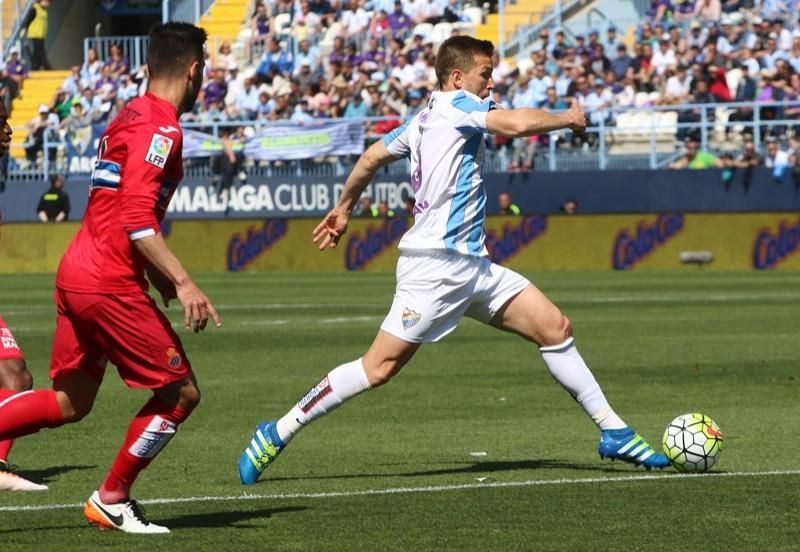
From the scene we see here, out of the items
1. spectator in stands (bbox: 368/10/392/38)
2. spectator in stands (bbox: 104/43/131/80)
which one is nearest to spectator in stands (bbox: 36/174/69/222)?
spectator in stands (bbox: 104/43/131/80)

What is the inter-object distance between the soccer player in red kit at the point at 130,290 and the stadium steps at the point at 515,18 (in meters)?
32.7

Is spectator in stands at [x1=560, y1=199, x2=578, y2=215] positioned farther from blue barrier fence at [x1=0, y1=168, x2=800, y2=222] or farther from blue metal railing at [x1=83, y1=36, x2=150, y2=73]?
blue metal railing at [x1=83, y1=36, x2=150, y2=73]

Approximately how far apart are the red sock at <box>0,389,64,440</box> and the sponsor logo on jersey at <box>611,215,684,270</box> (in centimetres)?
2538

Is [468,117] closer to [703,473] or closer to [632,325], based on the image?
[703,473]

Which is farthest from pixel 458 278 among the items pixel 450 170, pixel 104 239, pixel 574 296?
pixel 574 296

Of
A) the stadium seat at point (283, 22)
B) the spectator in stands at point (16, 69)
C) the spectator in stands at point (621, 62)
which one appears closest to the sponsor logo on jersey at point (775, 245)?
the spectator in stands at point (621, 62)

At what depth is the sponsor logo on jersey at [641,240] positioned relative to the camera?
31672 millimetres

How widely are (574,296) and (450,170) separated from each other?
1641 cm

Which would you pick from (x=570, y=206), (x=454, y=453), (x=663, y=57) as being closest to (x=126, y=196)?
(x=454, y=453)

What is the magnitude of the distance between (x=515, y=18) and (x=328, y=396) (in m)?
31.7

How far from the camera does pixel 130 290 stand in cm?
684

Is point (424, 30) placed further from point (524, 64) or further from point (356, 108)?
point (356, 108)

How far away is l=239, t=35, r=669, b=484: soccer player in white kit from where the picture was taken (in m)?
8.56

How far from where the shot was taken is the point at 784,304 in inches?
887
